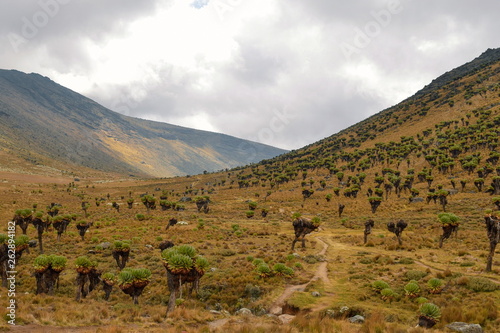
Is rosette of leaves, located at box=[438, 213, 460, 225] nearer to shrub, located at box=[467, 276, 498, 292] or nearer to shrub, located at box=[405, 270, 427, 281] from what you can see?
shrub, located at box=[405, 270, 427, 281]

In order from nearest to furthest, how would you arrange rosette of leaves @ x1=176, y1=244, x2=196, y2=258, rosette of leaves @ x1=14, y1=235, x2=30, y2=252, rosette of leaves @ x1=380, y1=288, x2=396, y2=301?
rosette of leaves @ x1=380, y1=288, x2=396, y2=301 → rosette of leaves @ x1=176, y1=244, x2=196, y2=258 → rosette of leaves @ x1=14, y1=235, x2=30, y2=252

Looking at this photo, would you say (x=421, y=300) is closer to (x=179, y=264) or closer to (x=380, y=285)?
(x=380, y=285)

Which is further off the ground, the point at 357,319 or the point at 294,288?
the point at 357,319

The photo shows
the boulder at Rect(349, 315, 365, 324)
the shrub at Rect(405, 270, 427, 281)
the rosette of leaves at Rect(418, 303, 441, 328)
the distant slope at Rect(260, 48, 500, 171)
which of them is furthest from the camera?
the distant slope at Rect(260, 48, 500, 171)

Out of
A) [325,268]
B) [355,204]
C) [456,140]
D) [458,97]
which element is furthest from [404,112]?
[325,268]

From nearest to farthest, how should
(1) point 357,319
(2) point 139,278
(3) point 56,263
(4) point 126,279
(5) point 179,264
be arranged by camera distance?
(1) point 357,319 → (5) point 179,264 → (4) point 126,279 → (2) point 139,278 → (3) point 56,263

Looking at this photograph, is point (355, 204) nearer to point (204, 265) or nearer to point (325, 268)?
point (325, 268)

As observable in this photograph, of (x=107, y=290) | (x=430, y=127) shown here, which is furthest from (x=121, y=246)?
(x=430, y=127)

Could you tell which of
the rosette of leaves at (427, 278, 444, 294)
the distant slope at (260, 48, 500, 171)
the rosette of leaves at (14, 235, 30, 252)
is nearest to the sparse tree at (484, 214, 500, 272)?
the rosette of leaves at (427, 278, 444, 294)

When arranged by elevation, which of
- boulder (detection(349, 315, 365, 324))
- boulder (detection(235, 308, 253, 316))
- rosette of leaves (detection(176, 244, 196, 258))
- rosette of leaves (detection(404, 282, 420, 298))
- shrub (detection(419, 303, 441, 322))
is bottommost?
boulder (detection(235, 308, 253, 316))

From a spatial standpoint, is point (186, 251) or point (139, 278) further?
point (139, 278)

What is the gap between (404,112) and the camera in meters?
165

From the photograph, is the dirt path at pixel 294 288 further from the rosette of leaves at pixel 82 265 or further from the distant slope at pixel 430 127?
the distant slope at pixel 430 127

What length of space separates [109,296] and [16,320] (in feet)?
26.0
